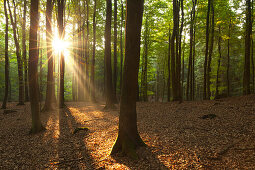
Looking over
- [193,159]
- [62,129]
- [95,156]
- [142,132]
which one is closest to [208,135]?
[193,159]

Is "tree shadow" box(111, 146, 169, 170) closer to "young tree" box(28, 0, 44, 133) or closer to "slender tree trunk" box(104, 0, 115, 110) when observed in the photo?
"young tree" box(28, 0, 44, 133)

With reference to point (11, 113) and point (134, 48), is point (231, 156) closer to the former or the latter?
point (134, 48)

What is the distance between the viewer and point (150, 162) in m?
4.46

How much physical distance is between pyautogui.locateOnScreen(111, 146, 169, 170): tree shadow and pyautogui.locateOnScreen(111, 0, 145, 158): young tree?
0.18 meters

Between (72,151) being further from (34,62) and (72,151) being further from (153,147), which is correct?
(34,62)

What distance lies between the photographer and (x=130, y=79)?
502 centimetres

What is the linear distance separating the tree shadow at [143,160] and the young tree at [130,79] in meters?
0.18

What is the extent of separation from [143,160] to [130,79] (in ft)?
8.70

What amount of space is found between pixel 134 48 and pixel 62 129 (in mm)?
6816

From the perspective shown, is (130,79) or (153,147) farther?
(153,147)

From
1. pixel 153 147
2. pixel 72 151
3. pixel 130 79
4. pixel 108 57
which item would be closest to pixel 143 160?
pixel 153 147

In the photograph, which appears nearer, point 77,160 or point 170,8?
point 77,160

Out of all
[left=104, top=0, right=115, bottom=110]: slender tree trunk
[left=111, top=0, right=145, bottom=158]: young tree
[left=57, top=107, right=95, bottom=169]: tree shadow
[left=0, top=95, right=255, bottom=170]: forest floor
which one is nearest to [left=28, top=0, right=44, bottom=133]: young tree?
[left=0, top=95, right=255, bottom=170]: forest floor

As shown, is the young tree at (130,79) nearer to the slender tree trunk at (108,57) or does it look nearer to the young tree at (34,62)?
the young tree at (34,62)
